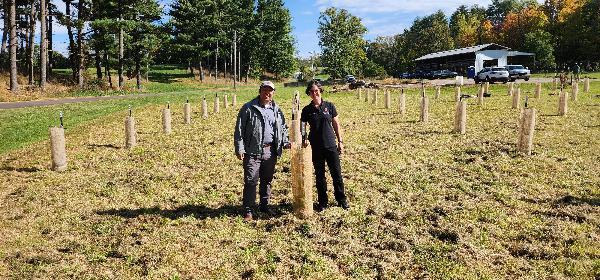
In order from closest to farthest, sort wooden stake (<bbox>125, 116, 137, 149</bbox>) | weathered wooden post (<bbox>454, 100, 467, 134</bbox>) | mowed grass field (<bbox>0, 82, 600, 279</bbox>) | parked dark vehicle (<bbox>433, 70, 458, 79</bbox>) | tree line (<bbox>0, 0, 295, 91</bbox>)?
1. mowed grass field (<bbox>0, 82, 600, 279</bbox>)
2. wooden stake (<bbox>125, 116, 137, 149</bbox>)
3. weathered wooden post (<bbox>454, 100, 467, 134</bbox>)
4. tree line (<bbox>0, 0, 295, 91</bbox>)
5. parked dark vehicle (<bbox>433, 70, 458, 79</bbox>)

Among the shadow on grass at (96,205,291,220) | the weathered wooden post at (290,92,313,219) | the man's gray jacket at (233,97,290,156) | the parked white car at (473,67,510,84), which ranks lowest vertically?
the shadow on grass at (96,205,291,220)

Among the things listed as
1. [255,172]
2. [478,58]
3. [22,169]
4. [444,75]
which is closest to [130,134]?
[22,169]

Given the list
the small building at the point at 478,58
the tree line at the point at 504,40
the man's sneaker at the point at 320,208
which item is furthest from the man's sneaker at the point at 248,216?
the tree line at the point at 504,40

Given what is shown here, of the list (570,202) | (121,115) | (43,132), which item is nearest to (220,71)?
(121,115)

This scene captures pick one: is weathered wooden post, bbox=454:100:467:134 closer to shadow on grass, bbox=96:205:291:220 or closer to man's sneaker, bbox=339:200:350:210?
man's sneaker, bbox=339:200:350:210

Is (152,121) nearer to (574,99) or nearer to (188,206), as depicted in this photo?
(188,206)

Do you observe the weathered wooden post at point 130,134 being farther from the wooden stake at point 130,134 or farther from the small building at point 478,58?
the small building at point 478,58

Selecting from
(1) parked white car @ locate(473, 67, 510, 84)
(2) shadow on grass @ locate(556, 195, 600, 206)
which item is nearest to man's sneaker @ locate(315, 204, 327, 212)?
(2) shadow on grass @ locate(556, 195, 600, 206)

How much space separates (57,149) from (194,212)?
17.1 ft

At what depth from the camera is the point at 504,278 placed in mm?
4934

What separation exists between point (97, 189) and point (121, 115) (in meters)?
13.9

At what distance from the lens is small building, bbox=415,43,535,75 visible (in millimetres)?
55344

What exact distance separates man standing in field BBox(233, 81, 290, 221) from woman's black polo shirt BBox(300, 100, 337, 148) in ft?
1.55

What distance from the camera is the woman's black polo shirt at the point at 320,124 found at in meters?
7.04
